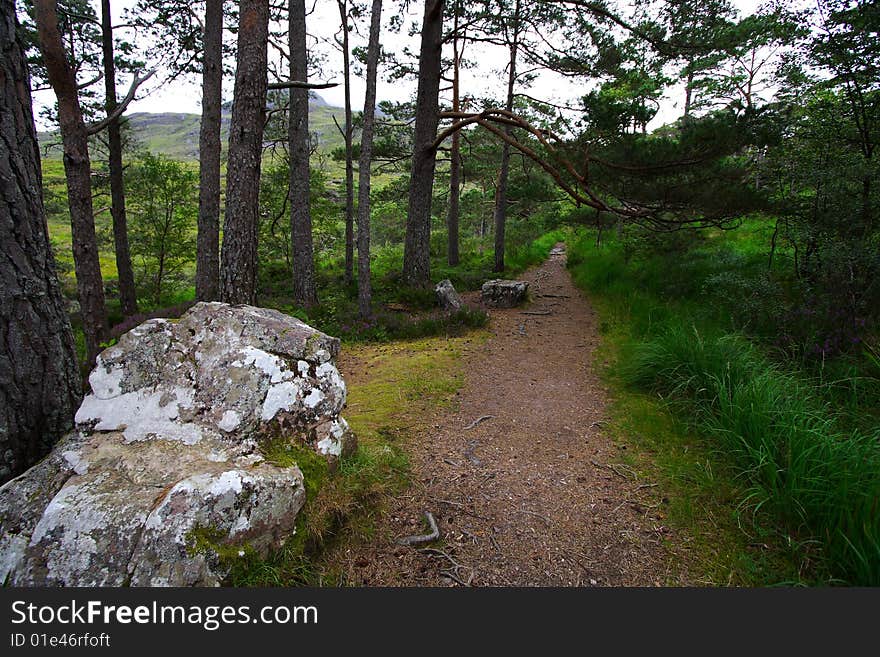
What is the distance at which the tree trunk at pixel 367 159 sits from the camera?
7.30 m

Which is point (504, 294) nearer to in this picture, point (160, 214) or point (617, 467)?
point (617, 467)

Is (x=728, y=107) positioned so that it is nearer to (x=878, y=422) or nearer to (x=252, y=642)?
(x=878, y=422)

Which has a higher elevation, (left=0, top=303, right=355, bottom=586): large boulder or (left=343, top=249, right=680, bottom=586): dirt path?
(left=0, top=303, right=355, bottom=586): large boulder

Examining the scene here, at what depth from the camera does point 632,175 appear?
6.52 metres

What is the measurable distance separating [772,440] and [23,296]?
4.99m

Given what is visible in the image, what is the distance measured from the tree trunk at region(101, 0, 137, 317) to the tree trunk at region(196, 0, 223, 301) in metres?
2.74

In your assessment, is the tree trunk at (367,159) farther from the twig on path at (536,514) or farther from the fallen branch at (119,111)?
the twig on path at (536,514)

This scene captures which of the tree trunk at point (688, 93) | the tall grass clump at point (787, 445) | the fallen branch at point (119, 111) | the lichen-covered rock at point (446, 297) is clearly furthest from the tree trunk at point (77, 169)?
the tree trunk at point (688, 93)

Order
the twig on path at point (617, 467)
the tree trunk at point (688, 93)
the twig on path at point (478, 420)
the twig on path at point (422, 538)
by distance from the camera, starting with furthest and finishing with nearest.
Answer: the tree trunk at point (688, 93) → the twig on path at point (478, 420) → the twig on path at point (617, 467) → the twig on path at point (422, 538)

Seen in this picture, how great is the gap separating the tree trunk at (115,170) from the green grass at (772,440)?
1181 centimetres

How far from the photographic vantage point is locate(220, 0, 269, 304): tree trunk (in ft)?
14.9

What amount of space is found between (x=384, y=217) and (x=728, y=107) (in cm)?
3561

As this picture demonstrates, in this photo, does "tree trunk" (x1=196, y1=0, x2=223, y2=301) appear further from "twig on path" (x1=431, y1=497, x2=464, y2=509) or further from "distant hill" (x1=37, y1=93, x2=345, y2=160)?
"distant hill" (x1=37, y1=93, x2=345, y2=160)

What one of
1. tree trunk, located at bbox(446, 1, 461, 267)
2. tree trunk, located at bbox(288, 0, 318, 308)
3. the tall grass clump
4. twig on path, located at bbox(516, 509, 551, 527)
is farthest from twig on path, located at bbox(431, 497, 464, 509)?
tree trunk, located at bbox(446, 1, 461, 267)
